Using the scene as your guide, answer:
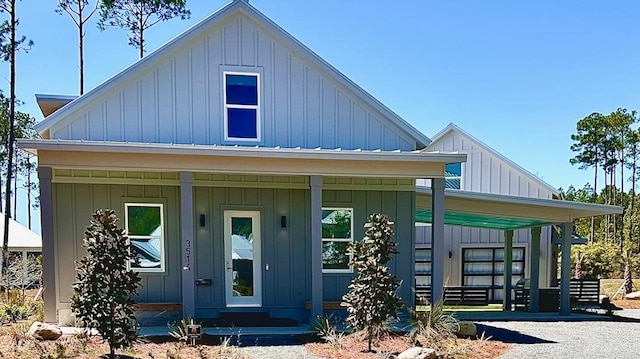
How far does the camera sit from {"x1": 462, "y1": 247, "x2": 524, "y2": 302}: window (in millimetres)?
14781

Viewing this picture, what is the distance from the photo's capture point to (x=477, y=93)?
1748 centimetres

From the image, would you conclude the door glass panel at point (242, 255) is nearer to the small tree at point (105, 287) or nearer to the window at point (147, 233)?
the window at point (147, 233)

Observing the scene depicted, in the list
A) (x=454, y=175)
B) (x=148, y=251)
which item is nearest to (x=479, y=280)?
(x=454, y=175)

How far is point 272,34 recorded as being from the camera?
8.66m

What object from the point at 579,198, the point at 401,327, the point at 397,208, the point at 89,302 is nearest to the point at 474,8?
the point at 397,208

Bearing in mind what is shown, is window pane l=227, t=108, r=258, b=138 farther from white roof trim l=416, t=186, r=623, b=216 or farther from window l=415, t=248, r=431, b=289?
window l=415, t=248, r=431, b=289

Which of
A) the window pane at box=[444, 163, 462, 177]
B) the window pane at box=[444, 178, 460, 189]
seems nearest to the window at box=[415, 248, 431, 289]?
the window pane at box=[444, 178, 460, 189]

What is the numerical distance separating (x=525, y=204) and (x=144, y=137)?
8.68 m

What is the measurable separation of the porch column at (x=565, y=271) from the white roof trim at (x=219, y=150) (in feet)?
14.6

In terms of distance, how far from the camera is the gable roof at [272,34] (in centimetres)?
776

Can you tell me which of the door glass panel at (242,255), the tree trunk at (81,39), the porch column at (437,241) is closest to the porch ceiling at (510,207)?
the porch column at (437,241)

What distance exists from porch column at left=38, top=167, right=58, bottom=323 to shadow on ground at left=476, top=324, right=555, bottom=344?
7620 mm

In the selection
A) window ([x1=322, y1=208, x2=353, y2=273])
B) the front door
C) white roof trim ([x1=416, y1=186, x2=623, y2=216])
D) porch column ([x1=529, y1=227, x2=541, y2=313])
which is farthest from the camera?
porch column ([x1=529, y1=227, x2=541, y2=313])

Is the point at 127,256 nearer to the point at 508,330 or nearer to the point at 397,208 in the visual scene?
the point at 397,208
